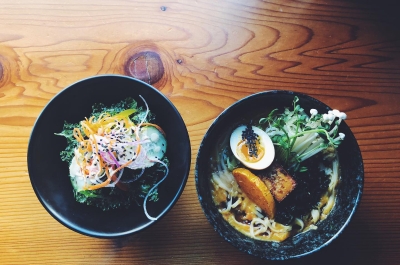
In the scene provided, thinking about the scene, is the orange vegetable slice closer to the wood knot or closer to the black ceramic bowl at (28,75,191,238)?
the black ceramic bowl at (28,75,191,238)

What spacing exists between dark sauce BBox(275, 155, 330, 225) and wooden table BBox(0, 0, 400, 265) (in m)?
0.19

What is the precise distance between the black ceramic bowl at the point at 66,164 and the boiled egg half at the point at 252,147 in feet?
0.59

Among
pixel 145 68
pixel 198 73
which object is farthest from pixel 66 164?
pixel 198 73

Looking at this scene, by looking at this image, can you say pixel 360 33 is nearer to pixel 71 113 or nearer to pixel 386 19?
pixel 386 19

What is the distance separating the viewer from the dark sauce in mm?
1401

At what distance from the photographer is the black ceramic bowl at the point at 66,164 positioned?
133cm

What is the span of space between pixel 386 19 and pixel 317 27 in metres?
0.24

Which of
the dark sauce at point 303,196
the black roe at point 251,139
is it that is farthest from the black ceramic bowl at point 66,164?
the dark sauce at point 303,196

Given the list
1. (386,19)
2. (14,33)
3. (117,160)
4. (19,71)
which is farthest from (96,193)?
(386,19)

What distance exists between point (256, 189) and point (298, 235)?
0.69 ft

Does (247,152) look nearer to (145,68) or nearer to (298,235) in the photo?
(298,235)

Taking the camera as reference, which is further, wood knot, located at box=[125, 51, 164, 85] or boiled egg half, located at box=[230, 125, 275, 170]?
wood knot, located at box=[125, 51, 164, 85]

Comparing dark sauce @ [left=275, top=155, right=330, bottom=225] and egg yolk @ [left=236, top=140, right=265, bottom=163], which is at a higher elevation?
egg yolk @ [left=236, top=140, right=265, bottom=163]

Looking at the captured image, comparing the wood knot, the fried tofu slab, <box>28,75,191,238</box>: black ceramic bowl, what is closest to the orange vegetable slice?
the fried tofu slab
